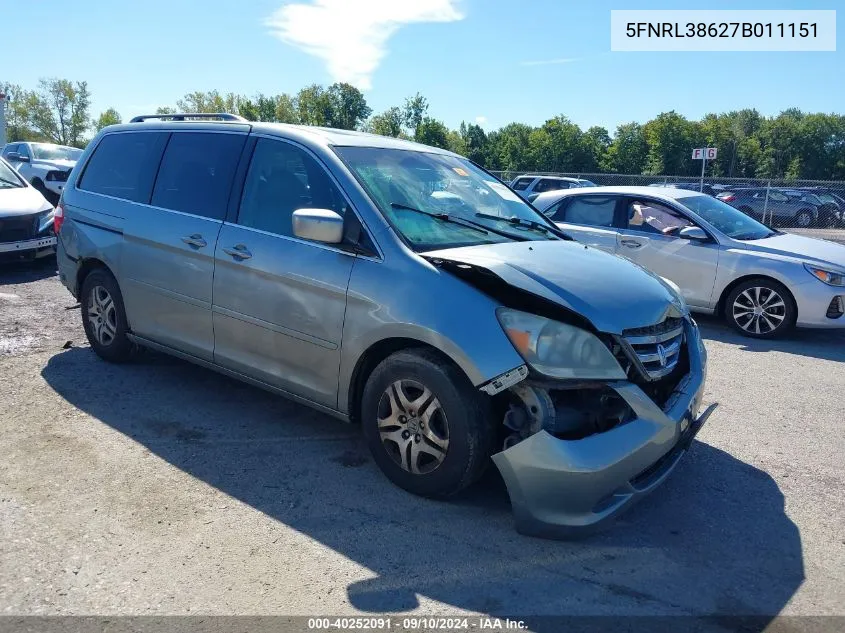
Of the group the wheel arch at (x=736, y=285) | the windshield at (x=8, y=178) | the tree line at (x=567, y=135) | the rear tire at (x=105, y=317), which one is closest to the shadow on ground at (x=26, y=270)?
the windshield at (x=8, y=178)

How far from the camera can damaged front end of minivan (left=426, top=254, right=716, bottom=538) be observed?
308cm

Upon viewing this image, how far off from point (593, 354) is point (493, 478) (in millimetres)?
1080

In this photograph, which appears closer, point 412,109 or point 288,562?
point 288,562

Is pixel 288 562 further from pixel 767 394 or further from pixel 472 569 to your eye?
pixel 767 394

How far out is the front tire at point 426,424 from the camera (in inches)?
130

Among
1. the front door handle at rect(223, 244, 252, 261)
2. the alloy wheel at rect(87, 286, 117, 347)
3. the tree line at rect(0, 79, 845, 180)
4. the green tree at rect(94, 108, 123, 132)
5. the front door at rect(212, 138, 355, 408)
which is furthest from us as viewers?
the green tree at rect(94, 108, 123, 132)

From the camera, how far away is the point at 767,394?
566 cm

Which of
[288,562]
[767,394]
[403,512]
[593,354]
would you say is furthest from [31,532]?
[767,394]

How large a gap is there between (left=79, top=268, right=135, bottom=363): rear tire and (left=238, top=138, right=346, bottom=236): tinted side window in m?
1.57

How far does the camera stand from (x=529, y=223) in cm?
459

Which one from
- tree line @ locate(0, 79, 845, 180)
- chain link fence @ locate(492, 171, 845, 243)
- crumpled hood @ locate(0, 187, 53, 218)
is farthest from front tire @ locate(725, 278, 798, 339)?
tree line @ locate(0, 79, 845, 180)

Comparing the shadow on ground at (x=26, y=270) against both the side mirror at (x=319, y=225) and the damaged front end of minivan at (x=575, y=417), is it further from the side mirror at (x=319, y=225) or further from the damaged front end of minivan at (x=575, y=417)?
the damaged front end of minivan at (x=575, y=417)

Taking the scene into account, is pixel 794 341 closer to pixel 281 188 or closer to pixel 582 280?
pixel 582 280

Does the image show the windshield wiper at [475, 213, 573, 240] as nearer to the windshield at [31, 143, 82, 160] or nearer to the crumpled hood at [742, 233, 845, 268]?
the crumpled hood at [742, 233, 845, 268]
